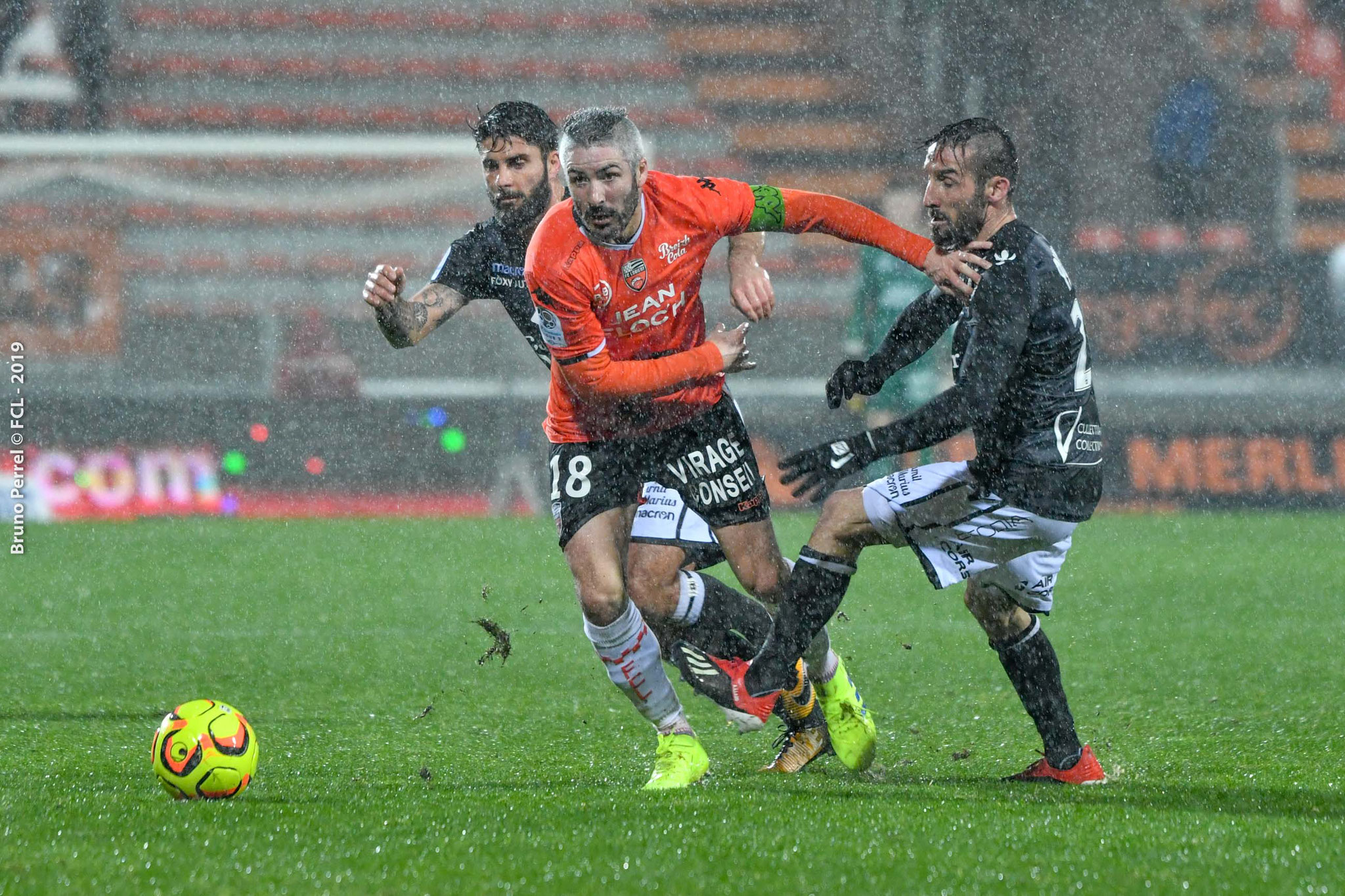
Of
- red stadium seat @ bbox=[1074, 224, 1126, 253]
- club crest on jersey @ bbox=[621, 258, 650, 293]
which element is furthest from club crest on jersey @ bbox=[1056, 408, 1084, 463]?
red stadium seat @ bbox=[1074, 224, 1126, 253]

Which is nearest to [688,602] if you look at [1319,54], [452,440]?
[452,440]

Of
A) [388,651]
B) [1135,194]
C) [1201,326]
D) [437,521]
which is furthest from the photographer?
[1135,194]

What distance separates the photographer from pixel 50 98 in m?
21.8

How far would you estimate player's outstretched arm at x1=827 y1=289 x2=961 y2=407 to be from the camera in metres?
4.52

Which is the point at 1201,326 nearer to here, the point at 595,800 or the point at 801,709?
the point at 801,709

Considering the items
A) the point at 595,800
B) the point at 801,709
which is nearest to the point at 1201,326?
the point at 801,709

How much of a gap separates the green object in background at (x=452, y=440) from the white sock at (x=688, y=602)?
359 inches

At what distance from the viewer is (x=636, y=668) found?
4.48 m

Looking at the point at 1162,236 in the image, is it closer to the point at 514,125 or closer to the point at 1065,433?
the point at 514,125

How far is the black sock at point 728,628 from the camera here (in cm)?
521

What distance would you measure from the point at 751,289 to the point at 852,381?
0.37 metres

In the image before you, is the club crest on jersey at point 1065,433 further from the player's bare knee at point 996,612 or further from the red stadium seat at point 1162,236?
the red stadium seat at point 1162,236

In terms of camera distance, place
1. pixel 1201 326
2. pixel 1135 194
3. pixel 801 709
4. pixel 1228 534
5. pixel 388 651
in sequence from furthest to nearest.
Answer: pixel 1135 194
pixel 1201 326
pixel 1228 534
pixel 388 651
pixel 801 709

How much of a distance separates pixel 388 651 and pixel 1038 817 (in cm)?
427
